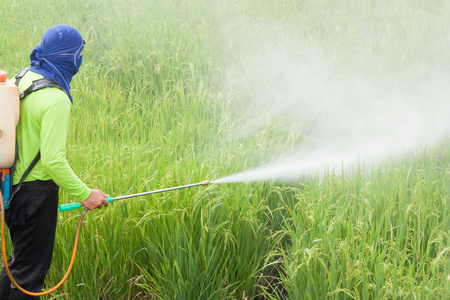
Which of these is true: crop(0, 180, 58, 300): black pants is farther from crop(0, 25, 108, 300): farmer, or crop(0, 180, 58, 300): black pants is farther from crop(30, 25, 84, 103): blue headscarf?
crop(30, 25, 84, 103): blue headscarf

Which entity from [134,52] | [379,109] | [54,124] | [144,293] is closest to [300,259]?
[144,293]

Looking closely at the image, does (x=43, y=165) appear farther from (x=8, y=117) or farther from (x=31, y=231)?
(x=31, y=231)

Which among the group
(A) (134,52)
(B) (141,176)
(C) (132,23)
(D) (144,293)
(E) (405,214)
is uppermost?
(C) (132,23)

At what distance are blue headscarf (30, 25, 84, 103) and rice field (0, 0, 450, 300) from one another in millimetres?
878

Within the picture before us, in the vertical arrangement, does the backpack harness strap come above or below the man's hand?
above

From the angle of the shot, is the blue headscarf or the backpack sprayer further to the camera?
the blue headscarf

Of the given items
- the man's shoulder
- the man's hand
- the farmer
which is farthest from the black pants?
the man's shoulder

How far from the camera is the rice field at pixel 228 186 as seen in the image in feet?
8.38

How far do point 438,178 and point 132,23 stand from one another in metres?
4.59

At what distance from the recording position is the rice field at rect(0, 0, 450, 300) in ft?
8.38

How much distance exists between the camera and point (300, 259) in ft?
8.16

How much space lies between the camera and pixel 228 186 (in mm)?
3174

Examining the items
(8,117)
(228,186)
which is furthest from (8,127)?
(228,186)

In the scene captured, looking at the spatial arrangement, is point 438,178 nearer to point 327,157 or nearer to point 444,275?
point 327,157
